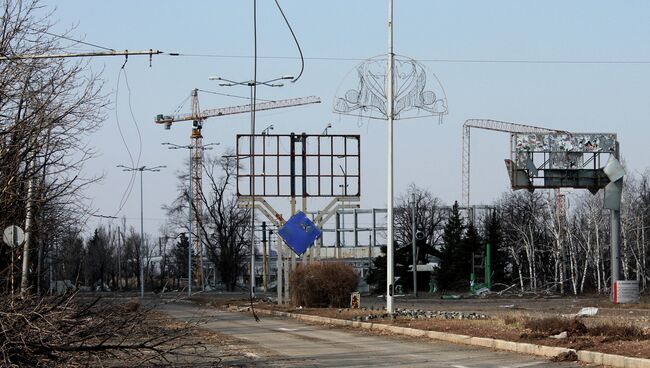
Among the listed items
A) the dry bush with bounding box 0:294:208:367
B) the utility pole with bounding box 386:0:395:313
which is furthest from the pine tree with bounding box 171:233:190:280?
the dry bush with bounding box 0:294:208:367

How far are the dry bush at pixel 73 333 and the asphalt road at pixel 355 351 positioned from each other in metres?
2.45

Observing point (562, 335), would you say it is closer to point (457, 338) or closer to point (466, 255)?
point (457, 338)

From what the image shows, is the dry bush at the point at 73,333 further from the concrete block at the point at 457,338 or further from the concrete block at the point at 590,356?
the concrete block at the point at 457,338

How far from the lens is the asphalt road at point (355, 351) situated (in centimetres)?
1585

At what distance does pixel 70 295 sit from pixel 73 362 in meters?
0.78

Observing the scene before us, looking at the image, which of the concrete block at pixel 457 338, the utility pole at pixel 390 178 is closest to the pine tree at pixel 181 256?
the utility pole at pixel 390 178

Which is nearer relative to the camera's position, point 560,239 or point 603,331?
point 603,331

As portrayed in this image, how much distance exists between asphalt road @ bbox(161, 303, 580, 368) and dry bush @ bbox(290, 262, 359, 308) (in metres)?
9.62

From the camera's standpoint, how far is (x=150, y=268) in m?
121

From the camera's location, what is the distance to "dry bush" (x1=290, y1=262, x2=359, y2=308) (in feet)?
118

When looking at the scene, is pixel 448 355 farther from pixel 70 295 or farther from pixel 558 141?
pixel 558 141

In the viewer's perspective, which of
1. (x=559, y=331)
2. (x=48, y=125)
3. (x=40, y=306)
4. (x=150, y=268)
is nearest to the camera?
(x=40, y=306)

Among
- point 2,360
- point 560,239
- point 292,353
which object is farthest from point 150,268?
point 2,360

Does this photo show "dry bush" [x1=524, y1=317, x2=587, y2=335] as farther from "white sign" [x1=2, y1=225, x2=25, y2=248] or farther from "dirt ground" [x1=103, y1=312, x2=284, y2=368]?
"white sign" [x1=2, y1=225, x2=25, y2=248]
